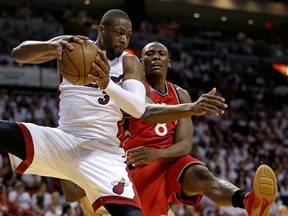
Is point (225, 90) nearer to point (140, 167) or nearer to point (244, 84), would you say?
point (244, 84)

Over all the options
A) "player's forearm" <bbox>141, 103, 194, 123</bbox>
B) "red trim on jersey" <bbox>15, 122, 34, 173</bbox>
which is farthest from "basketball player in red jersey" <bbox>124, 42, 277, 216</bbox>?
"red trim on jersey" <bbox>15, 122, 34, 173</bbox>

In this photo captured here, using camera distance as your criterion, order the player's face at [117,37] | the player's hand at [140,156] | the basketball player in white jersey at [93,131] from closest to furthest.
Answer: the basketball player in white jersey at [93,131], the player's face at [117,37], the player's hand at [140,156]

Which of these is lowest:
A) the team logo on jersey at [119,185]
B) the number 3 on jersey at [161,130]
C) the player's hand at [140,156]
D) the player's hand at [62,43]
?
the player's hand at [140,156]

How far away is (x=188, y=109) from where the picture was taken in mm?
4523

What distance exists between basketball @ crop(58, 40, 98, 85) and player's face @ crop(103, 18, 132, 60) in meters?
0.66

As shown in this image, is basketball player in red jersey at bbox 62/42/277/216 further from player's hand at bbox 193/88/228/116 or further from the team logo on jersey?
the team logo on jersey

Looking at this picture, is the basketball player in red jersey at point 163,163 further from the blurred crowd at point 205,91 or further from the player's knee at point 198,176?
the blurred crowd at point 205,91

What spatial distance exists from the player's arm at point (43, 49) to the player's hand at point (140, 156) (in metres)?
1.51

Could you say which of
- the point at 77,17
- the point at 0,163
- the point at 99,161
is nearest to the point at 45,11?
the point at 77,17

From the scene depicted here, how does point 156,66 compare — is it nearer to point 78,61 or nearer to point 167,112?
point 167,112

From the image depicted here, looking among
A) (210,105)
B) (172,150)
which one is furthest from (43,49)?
A: (172,150)

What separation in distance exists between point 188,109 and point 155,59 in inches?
61.7

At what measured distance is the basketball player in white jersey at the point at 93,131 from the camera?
4.22 meters

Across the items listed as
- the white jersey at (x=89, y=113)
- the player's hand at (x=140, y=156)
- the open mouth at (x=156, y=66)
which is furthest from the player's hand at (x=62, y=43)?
the open mouth at (x=156, y=66)
